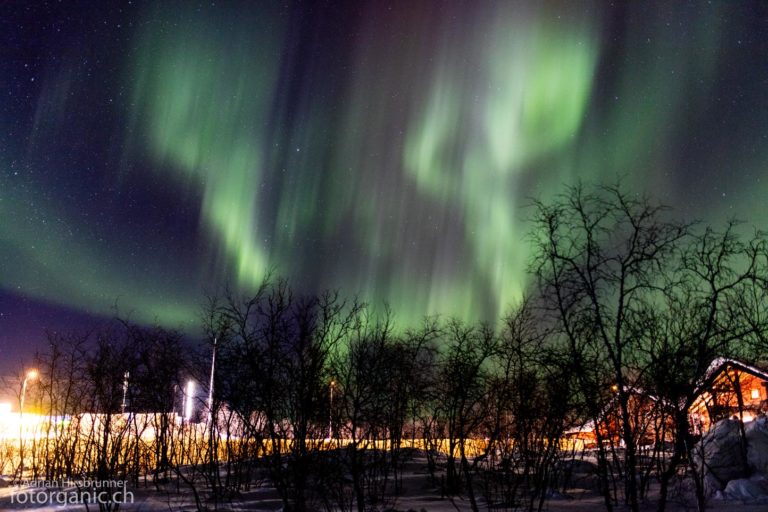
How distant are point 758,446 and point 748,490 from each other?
2396 millimetres

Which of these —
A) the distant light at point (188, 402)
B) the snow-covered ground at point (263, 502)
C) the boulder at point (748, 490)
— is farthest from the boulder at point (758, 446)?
the distant light at point (188, 402)

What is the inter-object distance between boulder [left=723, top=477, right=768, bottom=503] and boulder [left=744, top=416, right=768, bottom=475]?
0.76 meters

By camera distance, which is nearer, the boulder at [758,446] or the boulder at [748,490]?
the boulder at [748,490]

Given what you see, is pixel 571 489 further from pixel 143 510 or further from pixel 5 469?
pixel 5 469

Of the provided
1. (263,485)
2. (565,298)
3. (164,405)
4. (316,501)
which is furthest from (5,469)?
(565,298)

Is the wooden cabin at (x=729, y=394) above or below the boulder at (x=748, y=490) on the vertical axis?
above

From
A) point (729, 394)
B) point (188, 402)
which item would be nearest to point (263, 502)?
point (188, 402)

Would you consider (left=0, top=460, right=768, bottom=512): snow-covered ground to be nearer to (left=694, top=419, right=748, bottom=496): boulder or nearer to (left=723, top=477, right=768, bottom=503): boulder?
(left=723, top=477, right=768, bottom=503): boulder

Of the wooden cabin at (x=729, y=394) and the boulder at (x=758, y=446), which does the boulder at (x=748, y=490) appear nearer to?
the boulder at (x=758, y=446)

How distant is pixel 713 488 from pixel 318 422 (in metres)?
11.4

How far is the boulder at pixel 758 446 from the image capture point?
16344 millimetres

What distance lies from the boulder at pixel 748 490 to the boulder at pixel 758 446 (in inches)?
29.9

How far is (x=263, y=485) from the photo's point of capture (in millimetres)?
18922

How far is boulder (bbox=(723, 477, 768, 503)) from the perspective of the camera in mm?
14695
